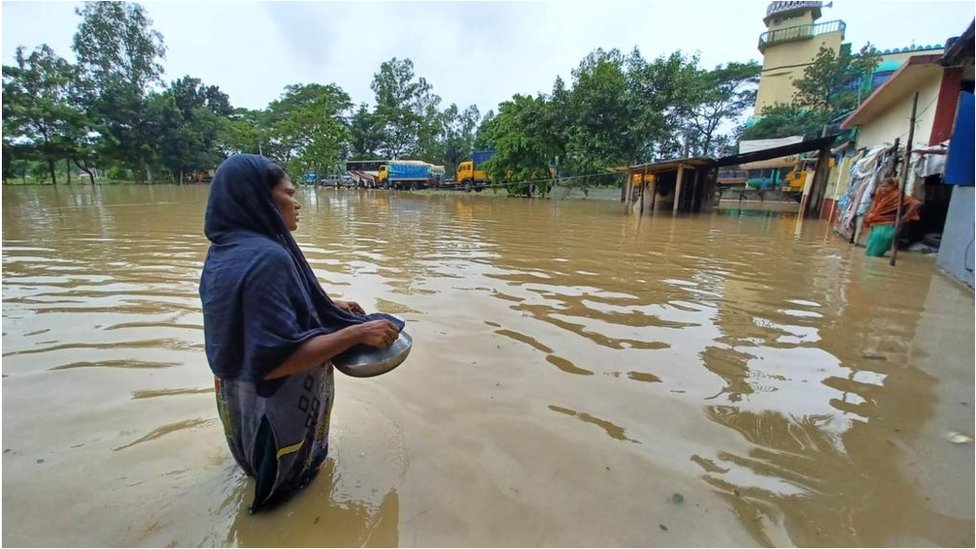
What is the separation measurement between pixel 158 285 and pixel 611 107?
21.4 meters

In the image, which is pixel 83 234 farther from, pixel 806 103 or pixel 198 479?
pixel 806 103

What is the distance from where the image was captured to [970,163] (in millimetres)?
6258

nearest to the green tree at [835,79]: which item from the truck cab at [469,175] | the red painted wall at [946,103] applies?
the truck cab at [469,175]

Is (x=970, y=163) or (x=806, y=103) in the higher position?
(x=806, y=103)

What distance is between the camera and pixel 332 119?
33.0 metres

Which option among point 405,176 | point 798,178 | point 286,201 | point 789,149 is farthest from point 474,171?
point 286,201

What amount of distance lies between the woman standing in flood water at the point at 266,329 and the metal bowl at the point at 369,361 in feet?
0.12

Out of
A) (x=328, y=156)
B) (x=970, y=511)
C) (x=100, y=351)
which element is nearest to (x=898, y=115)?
(x=970, y=511)

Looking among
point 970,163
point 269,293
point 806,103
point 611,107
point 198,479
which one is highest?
point 806,103

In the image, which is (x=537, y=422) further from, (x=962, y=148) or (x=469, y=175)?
(x=469, y=175)

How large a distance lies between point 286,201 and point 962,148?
8877 millimetres

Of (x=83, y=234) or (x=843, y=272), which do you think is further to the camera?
(x=83, y=234)

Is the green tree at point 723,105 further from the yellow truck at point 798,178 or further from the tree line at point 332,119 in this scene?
the yellow truck at point 798,178

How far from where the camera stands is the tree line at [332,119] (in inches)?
874
